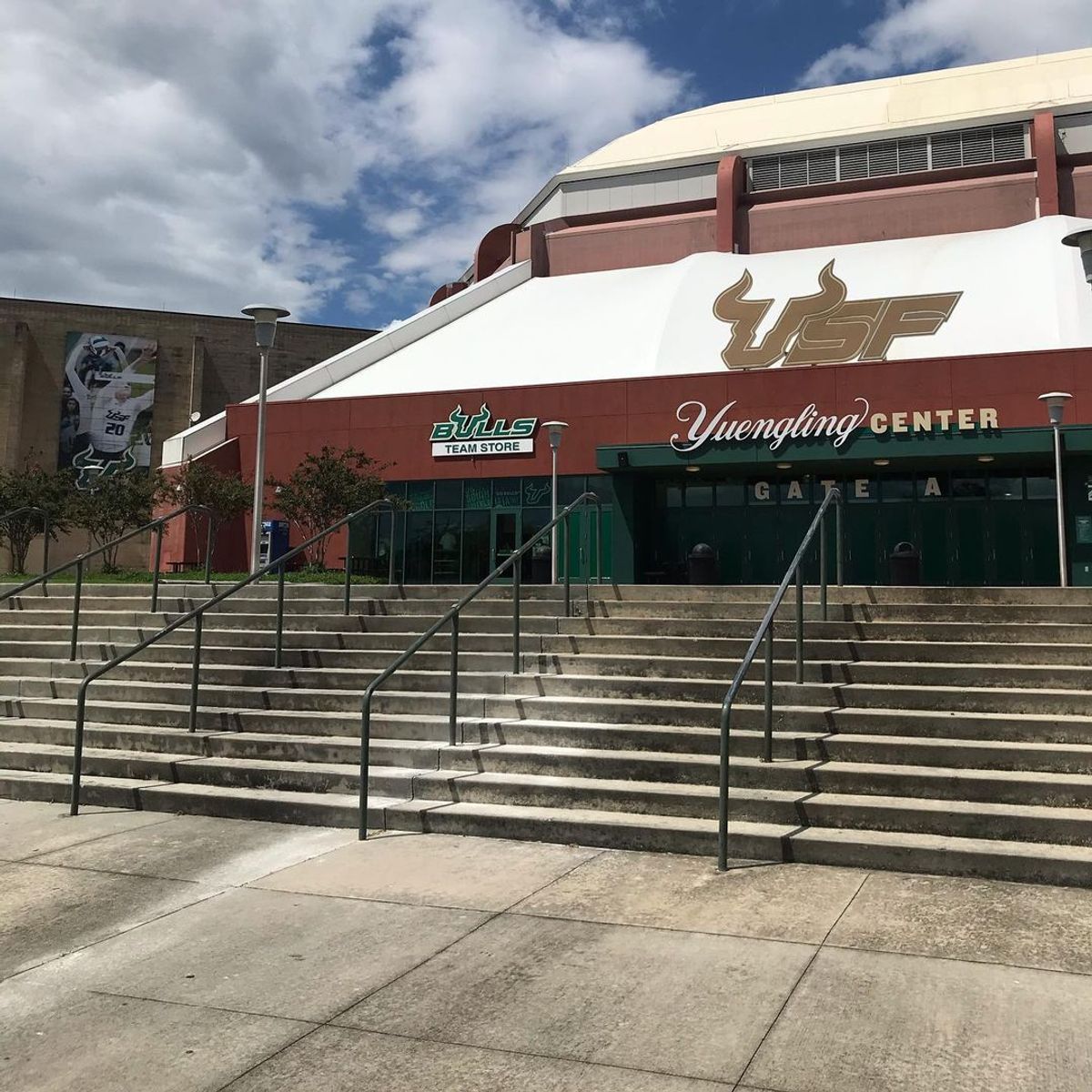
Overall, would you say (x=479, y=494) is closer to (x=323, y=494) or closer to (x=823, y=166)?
(x=323, y=494)

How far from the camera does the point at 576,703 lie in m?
8.70

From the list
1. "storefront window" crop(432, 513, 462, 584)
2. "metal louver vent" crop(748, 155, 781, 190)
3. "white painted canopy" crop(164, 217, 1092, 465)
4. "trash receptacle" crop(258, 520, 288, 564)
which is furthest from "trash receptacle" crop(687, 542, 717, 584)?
"metal louver vent" crop(748, 155, 781, 190)

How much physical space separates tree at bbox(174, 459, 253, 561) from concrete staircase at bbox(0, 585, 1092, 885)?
13.1 m

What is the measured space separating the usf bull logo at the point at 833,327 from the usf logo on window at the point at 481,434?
18.8 feet

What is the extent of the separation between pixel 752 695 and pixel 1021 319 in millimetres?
20709

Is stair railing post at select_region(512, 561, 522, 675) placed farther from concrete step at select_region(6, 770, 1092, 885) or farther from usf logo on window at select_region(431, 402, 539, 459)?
usf logo on window at select_region(431, 402, 539, 459)

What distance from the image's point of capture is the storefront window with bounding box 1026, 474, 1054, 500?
76.4 feet

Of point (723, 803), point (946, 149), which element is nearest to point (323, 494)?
point (723, 803)

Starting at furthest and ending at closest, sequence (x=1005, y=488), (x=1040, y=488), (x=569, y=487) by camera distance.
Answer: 1. (x=569, y=487)
2. (x=1005, y=488)
3. (x=1040, y=488)

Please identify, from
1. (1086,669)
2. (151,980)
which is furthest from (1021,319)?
(151,980)

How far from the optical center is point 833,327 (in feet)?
87.6

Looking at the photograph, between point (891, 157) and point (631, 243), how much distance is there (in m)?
9.53

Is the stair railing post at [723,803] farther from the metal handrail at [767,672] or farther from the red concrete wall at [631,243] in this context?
the red concrete wall at [631,243]

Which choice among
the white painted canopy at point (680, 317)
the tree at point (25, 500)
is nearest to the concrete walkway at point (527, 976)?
the tree at point (25, 500)
